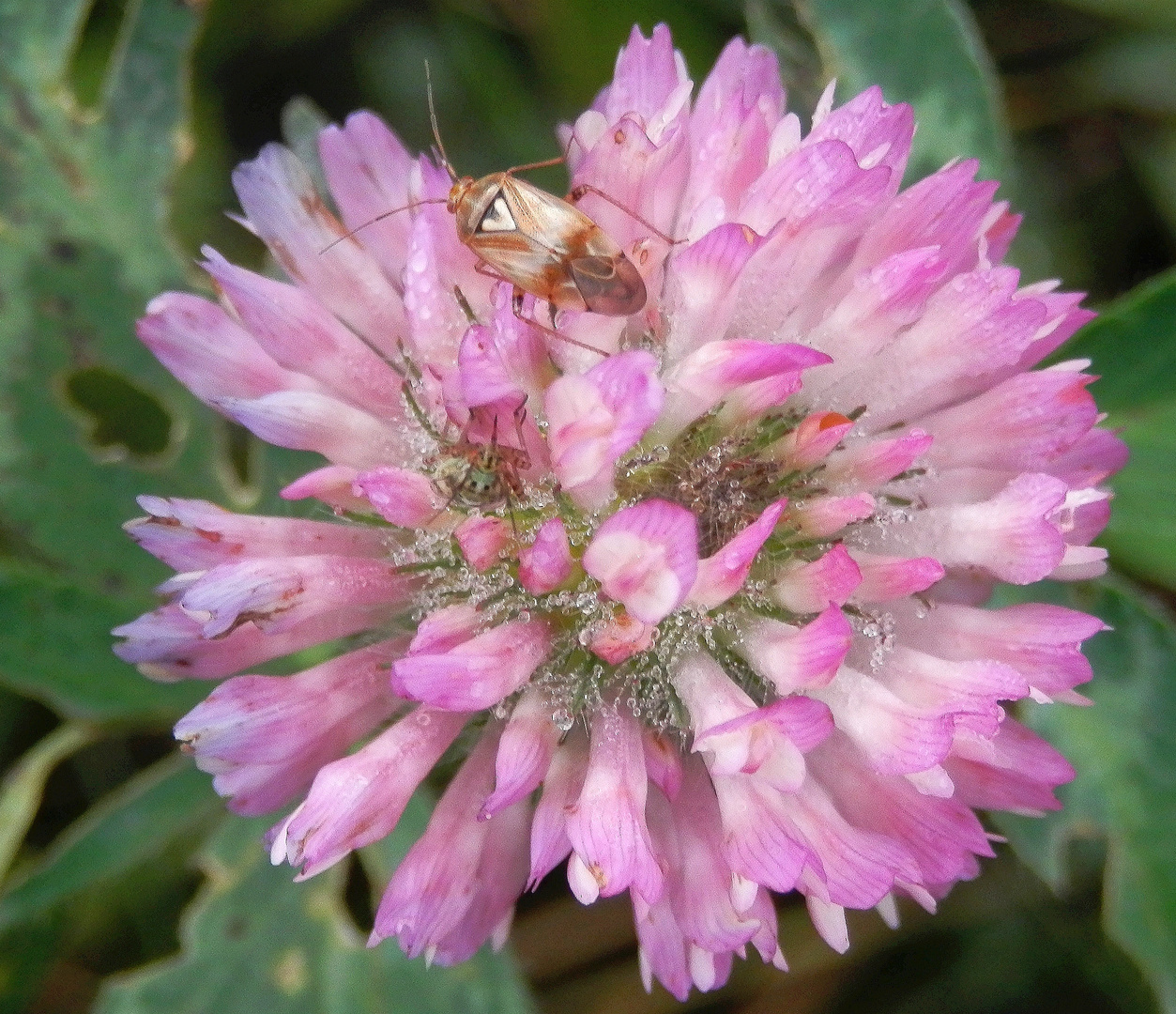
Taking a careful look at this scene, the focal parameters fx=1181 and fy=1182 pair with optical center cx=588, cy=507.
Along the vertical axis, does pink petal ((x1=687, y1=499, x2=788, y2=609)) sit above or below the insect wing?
below

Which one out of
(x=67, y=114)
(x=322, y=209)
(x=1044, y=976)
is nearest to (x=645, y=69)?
(x=322, y=209)

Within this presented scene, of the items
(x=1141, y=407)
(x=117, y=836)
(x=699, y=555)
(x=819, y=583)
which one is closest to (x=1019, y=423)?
(x=819, y=583)

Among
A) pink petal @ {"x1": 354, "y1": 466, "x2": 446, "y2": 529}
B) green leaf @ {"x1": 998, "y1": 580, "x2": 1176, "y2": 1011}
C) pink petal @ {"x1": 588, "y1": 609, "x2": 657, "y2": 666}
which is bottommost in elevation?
green leaf @ {"x1": 998, "y1": 580, "x2": 1176, "y2": 1011}

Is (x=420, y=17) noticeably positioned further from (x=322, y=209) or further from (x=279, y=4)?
(x=322, y=209)

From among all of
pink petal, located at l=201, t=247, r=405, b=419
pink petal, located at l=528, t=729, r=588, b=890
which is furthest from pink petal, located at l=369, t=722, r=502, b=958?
pink petal, located at l=201, t=247, r=405, b=419

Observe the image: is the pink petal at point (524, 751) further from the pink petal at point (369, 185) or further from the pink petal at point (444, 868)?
the pink petal at point (369, 185)

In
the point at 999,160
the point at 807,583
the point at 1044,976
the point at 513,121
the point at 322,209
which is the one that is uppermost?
the point at 513,121

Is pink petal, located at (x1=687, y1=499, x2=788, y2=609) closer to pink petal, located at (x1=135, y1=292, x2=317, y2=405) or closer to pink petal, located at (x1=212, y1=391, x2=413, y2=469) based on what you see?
pink petal, located at (x1=212, y1=391, x2=413, y2=469)
